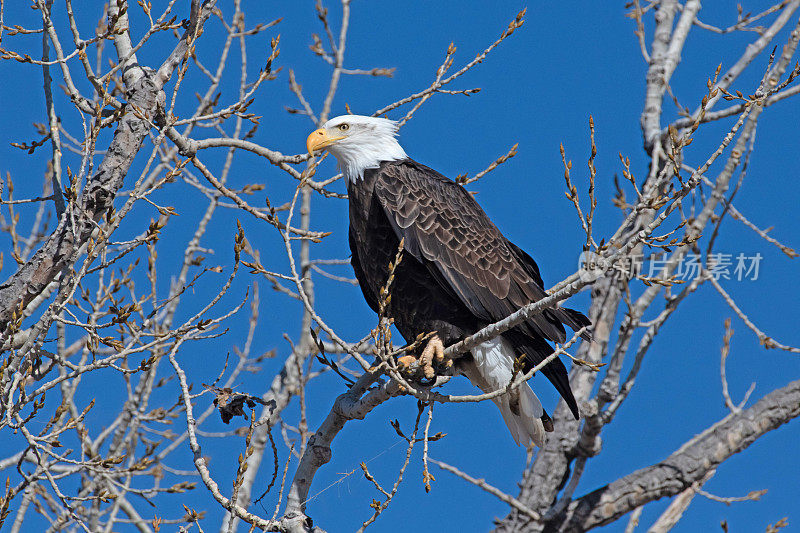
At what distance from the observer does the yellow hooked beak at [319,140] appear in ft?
15.5

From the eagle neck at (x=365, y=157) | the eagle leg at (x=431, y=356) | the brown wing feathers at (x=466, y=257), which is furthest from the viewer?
the eagle neck at (x=365, y=157)

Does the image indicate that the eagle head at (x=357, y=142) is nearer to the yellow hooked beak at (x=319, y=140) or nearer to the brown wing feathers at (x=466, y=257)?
the yellow hooked beak at (x=319, y=140)

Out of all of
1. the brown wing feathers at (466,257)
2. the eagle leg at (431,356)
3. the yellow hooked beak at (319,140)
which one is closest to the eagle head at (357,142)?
the yellow hooked beak at (319,140)

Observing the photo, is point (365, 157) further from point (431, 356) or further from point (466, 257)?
point (431, 356)

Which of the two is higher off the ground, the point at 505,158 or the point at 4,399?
the point at 505,158

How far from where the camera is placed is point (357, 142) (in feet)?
15.6

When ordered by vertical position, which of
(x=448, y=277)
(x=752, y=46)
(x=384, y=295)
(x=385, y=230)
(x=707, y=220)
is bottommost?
(x=384, y=295)

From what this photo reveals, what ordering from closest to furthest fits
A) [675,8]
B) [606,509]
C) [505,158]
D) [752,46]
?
[505,158], [606,509], [752,46], [675,8]

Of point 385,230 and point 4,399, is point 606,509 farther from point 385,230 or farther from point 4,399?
point 4,399

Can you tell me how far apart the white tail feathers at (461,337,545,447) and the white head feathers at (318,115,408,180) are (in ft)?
3.97

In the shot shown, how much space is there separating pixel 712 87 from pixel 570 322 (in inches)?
61.5

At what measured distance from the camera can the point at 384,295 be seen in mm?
3055

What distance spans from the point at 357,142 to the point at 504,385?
1605 millimetres

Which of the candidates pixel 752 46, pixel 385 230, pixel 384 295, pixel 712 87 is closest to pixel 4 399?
pixel 384 295
